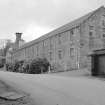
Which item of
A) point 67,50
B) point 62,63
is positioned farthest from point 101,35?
point 62,63

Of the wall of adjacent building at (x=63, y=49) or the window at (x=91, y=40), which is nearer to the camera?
the wall of adjacent building at (x=63, y=49)

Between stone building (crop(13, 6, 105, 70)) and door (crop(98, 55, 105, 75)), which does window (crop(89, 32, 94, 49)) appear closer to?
stone building (crop(13, 6, 105, 70))

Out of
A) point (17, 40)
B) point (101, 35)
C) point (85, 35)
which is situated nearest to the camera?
Answer: point (85, 35)

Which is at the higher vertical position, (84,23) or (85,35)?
(84,23)

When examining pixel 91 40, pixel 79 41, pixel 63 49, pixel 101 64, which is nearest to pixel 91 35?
pixel 91 40

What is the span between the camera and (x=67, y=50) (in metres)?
30.6

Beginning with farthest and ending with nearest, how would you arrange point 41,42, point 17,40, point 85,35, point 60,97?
point 17,40
point 41,42
point 85,35
point 60,97

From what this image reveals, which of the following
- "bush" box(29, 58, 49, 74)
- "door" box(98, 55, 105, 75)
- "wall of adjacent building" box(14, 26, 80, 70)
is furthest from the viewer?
"wall of adjacent building" box(14, 26, 80, 70)

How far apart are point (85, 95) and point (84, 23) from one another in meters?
21.9

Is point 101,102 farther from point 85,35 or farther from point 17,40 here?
point 17,40

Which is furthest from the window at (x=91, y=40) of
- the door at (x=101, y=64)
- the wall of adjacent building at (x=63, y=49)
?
the door at (x=101, y=64)

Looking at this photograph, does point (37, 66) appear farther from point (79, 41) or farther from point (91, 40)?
point (91, 40)

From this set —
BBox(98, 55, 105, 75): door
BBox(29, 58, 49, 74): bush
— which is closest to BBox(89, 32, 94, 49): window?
BBox(29, 58, 49, 74): bush

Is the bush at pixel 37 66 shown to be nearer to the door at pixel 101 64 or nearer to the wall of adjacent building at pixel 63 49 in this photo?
the wall of adjacent building at pixel 63 49
